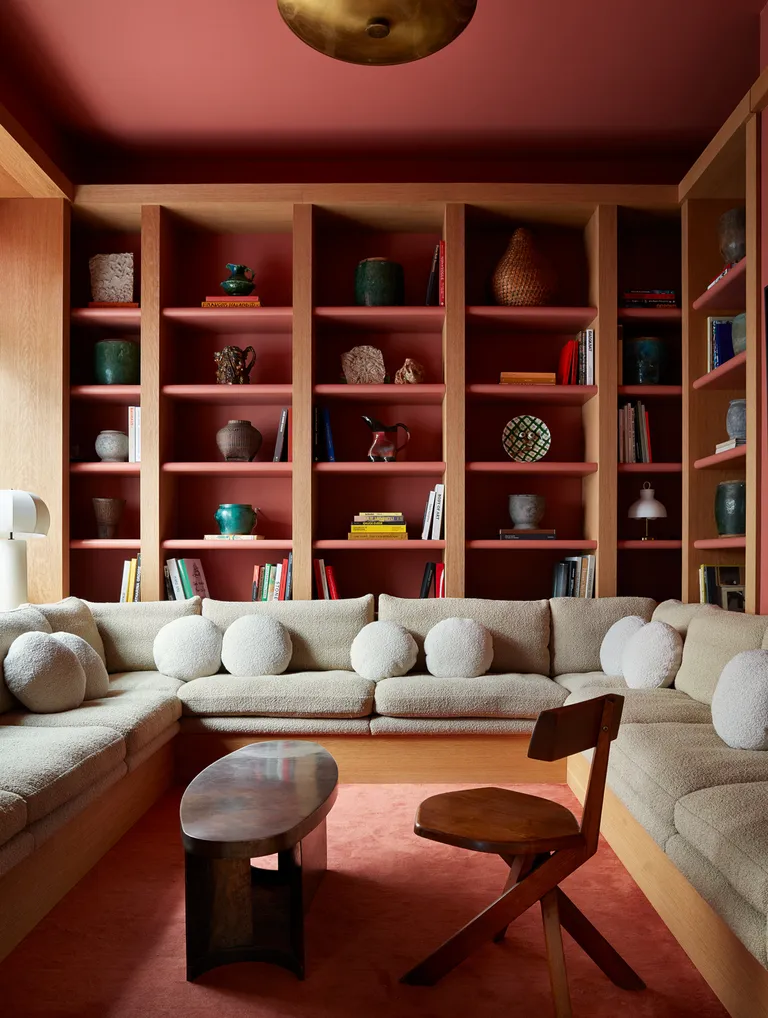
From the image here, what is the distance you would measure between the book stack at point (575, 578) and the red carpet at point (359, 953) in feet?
5.92

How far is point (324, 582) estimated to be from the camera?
15.0ft

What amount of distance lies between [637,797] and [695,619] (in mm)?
1220

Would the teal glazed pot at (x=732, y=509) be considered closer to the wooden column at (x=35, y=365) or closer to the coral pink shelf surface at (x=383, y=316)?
the coral pink shelf surface at (x=383, y=316)

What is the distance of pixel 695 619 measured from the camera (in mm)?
3545

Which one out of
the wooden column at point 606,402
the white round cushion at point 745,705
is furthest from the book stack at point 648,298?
the white round cushion at point 745,705

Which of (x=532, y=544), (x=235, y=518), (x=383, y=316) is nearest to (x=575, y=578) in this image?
(x=532, y=544)

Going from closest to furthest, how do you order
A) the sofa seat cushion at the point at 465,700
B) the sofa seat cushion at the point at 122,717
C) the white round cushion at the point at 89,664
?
the sofa seat cushion at the point at 122,717
the white round cushion at the point at 89,664
the sofa seat cushion at the point at 465,700

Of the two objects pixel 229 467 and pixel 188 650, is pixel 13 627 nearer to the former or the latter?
pixel 188 650

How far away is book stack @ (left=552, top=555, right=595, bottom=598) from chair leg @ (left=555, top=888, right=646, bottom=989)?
2.59 meters

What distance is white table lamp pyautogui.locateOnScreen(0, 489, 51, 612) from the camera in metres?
3.81

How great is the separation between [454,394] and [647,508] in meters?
1.19

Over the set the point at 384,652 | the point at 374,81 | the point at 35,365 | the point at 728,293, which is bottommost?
the point at 384,652

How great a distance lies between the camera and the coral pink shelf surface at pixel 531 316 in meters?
4.51

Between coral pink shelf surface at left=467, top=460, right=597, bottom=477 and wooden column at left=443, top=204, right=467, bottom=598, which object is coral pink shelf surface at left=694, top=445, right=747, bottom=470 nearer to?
coral pink shelf surface at left=467, top=460, right=597, bottom=477
